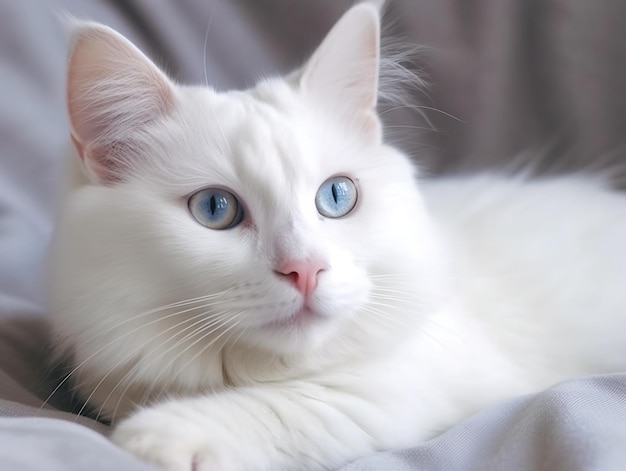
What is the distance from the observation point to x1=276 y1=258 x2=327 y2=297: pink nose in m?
1.04

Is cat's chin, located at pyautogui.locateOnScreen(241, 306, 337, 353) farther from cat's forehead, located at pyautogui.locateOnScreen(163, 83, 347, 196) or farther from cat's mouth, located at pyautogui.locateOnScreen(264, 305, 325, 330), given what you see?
cat's forehead, located at pyautogui.locateOnScreen(163, 83, 347, 196)

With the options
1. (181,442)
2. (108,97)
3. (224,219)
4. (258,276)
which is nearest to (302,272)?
(258,276)

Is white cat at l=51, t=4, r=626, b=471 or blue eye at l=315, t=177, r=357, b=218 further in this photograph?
blue eye at l=315, t=177, r=357, b=218

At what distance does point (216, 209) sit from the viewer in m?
1.16

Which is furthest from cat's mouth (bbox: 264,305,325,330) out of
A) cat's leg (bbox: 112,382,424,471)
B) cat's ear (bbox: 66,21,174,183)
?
cat's ear (bbox: 66,21,174,183)

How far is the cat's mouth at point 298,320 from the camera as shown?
42.3 inches

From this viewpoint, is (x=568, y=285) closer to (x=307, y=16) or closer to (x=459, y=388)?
(x=459, y=388)

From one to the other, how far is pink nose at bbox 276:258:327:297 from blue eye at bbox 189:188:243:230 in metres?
0.15

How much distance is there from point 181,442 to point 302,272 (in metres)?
0.30

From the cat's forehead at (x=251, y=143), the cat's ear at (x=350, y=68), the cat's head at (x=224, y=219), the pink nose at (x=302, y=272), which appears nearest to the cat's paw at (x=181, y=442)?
the cat's head at (x=224, y=219)

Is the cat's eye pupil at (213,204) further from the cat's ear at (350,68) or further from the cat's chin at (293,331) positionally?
the cat's ear at (350,68)

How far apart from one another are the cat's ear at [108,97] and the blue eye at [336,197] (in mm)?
331

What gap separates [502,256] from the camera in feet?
5.46

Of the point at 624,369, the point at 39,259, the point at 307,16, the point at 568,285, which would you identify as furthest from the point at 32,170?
the point at 624,369
